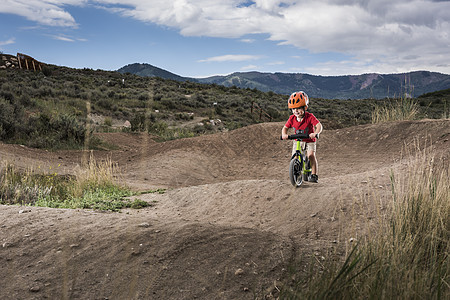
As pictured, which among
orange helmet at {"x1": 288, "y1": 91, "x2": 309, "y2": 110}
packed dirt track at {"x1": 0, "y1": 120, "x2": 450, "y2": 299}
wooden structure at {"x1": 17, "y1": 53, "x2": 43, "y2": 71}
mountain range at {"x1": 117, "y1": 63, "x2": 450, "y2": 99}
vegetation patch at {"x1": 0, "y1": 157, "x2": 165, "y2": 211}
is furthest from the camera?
mountain range at {"x1": 117, "y1": 63, "x2": 450, "y2": 99}

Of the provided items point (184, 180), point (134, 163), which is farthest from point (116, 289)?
point (134, 163)

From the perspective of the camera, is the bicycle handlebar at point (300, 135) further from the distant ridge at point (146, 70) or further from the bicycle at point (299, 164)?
the distant ridge at point (146, 70)

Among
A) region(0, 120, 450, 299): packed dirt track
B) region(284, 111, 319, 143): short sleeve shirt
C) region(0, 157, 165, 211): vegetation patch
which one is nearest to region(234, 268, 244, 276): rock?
region(0, 120, 450, 299): packed dirt track

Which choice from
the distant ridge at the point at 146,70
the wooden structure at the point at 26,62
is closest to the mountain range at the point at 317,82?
the distant ridge at the point at 146,70

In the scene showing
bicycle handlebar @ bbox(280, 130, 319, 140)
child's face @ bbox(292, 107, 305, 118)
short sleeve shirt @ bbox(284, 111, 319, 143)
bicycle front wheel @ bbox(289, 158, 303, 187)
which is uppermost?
child's face @ bbox(292, 107, 305, 118)

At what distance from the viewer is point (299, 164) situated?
19.1 feet

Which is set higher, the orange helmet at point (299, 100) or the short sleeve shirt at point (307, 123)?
the orange helmet at point (299, 100)

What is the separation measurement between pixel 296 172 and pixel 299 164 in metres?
0.14

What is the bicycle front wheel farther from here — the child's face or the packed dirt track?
the child's face

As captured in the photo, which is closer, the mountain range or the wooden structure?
the wooden structure

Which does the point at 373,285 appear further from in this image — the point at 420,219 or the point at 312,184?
the point at 312,184

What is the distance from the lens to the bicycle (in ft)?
18.4

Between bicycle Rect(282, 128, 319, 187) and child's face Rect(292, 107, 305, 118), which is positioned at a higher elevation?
child's face Rect(292, 107, 305, 118)

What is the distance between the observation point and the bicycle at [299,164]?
560 cm
